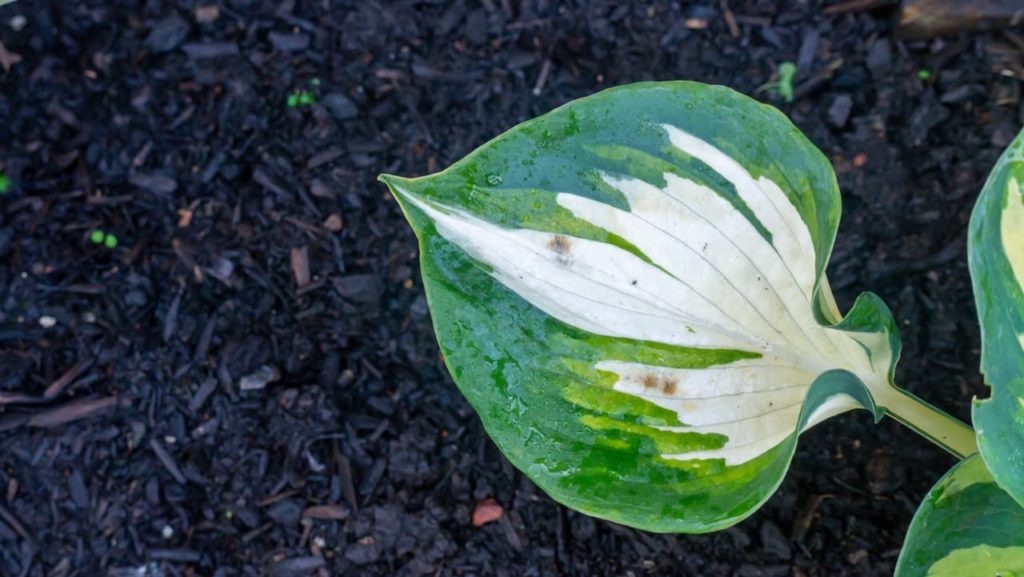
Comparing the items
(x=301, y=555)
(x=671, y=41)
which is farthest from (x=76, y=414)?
(x=671, y=41)

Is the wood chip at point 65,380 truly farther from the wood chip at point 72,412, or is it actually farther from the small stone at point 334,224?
the small stone at point 334,224

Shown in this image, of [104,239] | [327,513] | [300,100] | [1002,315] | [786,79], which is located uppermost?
[1002,315]

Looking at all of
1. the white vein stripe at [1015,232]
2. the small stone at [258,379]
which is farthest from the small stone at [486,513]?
the white vein stripe at [1015,232]

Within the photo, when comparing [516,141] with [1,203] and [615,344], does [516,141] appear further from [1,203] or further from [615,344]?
[1,203]

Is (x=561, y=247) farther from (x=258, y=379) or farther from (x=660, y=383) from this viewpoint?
(x=258, y=379)

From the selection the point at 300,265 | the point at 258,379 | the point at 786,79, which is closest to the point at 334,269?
the point at 300,265
